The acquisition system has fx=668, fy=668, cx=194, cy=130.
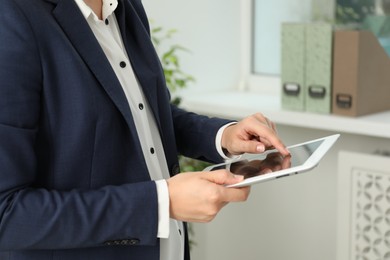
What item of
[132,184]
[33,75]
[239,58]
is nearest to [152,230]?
[132,184]

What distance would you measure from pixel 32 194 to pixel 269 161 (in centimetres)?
40

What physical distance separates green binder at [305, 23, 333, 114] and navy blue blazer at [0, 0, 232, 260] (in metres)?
1.15

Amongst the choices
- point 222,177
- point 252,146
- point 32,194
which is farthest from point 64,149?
point 252,146

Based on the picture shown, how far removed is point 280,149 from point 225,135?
171 millimetres

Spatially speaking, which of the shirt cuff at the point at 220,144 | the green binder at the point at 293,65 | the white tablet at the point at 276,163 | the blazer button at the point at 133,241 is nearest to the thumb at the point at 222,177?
the white tablet at the point at 276,163

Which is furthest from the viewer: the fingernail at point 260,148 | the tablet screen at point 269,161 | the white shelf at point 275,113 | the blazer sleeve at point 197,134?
the white shelf at point 275,113

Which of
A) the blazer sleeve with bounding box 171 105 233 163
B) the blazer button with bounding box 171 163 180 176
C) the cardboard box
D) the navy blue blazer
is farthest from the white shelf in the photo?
the navy blue blazer

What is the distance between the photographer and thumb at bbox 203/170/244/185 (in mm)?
1028

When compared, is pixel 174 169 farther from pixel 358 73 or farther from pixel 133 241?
pixel 358 73

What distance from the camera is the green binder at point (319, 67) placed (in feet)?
6.95

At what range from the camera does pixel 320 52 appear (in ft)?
7.01

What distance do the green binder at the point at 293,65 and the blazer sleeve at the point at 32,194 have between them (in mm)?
1257

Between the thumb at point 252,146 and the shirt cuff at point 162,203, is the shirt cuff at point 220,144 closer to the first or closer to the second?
the thumb at point 252,146

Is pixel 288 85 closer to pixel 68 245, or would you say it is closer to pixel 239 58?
pixel 239 58
